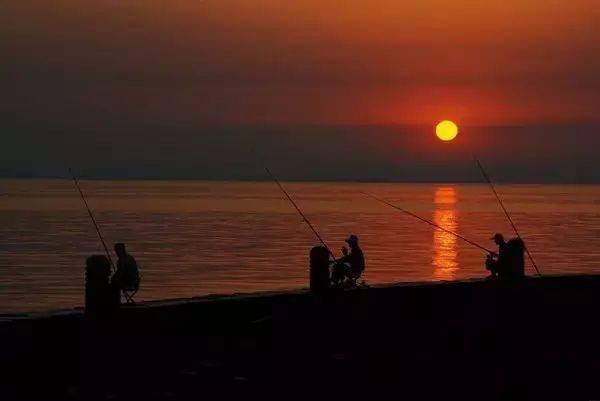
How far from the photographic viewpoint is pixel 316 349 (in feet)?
54.2

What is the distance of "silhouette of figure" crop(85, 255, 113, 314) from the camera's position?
51.1ft

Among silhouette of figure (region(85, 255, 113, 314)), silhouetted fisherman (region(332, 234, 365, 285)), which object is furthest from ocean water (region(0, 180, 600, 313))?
silhouette of figure (region(85, 255, 113, 314))

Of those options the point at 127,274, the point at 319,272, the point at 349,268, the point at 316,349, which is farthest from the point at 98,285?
the point at 349,268

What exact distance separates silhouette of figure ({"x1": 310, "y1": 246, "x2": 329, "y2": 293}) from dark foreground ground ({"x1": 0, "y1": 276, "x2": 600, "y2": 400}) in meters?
0.25

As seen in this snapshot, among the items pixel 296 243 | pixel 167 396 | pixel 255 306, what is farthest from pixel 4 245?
pixel 167 396

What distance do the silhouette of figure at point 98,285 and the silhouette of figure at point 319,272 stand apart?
418 cm

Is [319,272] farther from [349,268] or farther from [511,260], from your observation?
[511,260]

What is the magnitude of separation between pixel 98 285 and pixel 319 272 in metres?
4.57

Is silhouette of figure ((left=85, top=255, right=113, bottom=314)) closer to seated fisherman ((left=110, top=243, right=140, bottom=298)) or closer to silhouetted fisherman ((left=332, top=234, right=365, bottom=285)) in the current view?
seated fisherman ((left=110, top=243, right=140, bottom=298))

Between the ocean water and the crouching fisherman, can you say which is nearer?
the crouching fisherman

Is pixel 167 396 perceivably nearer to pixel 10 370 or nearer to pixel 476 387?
pixel 10 370

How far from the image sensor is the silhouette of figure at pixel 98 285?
51.1 feet

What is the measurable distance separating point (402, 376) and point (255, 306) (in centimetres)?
337

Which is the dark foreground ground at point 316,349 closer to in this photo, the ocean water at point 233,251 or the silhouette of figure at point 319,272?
the silhouette of figure at point 319,272
